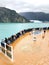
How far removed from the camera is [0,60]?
1819 centimetres

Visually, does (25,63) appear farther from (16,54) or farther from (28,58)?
(16,54)

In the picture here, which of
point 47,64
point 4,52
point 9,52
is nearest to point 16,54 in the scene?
point 4,52

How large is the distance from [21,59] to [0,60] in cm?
207

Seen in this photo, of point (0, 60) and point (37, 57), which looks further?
point (37, 57)

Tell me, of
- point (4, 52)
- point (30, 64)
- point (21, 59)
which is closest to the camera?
point (30, 64)

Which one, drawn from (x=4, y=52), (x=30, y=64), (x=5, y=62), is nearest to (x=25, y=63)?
(x=30, y=64)

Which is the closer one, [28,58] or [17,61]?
[17,61]

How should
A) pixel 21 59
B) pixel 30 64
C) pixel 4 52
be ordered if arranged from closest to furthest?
pixel 30 64 → pixel 21 59 → pixel 4 52

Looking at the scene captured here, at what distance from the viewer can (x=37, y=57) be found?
20.0m

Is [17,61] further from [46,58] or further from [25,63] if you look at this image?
[46,58]

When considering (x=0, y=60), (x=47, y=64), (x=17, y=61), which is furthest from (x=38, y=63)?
(x=0, y=60)

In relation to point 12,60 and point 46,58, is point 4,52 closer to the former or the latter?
point 12,60

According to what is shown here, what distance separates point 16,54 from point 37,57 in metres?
2.40

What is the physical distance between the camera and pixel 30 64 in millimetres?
17219
